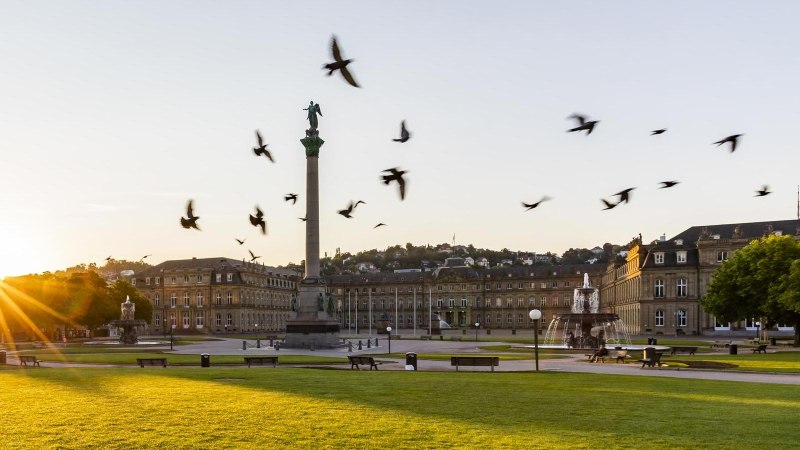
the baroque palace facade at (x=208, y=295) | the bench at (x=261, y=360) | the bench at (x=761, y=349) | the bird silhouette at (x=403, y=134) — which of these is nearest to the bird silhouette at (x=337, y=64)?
the bird silhouette at (x=403, y=134)

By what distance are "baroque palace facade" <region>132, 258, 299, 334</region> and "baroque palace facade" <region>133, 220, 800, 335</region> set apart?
0.75ft

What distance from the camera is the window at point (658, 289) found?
12231 centimetres

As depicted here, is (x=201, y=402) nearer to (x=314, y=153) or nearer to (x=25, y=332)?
(x=314, y=153)

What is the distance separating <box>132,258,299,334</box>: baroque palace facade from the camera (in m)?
164

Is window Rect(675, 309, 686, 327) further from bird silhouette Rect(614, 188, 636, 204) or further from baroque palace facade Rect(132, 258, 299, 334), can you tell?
bird silhouette Rect(614, 188, 636, 204)

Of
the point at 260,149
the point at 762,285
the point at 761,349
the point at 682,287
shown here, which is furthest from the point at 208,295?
the point at 260,149

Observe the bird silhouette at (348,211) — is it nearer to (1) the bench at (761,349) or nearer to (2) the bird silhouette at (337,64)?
(2) the bird silhouette at (337,64)

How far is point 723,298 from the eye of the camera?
75500mm

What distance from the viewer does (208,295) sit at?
544ft

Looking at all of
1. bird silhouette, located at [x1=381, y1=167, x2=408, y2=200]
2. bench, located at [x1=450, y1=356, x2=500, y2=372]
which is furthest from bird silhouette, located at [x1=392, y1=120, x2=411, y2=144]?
bench, located at [x1=450, y1=356, x2=500, y2=372]

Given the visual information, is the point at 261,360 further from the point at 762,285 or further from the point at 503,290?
the point at 503,290

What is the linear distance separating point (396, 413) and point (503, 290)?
172 meters

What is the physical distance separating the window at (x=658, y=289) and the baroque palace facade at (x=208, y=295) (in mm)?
88006

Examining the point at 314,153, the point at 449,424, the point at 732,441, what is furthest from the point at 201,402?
the point at 314,153
